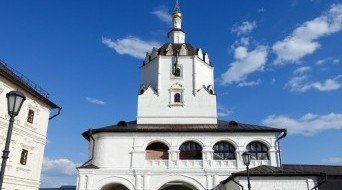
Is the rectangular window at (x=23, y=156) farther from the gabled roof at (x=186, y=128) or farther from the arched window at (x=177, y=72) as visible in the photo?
the arched window at (x=177, y=72)

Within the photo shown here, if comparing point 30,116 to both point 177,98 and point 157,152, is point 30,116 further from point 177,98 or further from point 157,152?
point 177,98

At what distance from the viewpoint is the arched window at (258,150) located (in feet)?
78.0

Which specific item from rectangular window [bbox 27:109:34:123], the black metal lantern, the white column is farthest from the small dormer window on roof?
the black metal lantern

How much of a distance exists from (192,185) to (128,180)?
4.55m

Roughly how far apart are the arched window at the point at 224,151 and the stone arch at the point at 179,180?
232cm

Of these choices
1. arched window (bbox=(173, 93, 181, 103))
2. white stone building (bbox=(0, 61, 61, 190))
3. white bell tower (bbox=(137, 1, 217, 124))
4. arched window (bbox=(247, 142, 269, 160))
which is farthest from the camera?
arched window (bbox=(173, 93, 181, 103))

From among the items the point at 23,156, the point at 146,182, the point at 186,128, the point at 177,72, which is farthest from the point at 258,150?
the point at 23,156

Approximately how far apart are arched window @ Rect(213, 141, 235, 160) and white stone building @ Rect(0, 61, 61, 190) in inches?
489

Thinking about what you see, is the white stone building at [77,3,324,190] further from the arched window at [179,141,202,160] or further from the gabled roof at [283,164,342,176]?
the gabled roof at [283,164,342,176]

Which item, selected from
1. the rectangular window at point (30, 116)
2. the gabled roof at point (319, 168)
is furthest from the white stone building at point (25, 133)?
the gabled roof at point (319, 168)

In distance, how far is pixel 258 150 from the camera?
24.0 metres

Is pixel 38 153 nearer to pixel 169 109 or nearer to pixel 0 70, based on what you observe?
pixel 0 70

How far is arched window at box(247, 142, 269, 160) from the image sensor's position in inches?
936

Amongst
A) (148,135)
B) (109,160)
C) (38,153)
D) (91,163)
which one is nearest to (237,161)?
(148,135)
